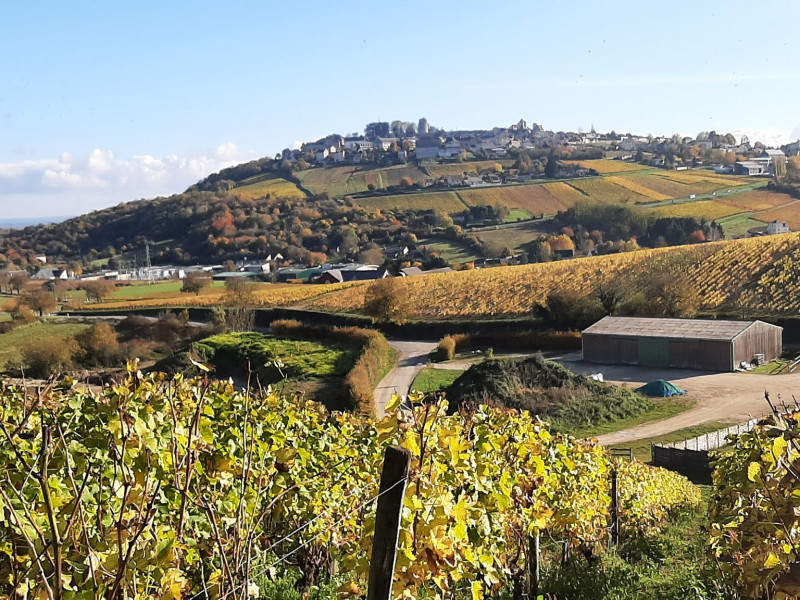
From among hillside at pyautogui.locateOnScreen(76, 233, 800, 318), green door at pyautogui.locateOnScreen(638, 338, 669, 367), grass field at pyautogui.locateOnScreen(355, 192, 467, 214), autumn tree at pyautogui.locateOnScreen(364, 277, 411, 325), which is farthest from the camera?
grass field at pyautogui.locateOnScreen(355, 192, 467, 214)

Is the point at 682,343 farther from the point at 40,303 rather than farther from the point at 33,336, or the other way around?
the point at 40,303

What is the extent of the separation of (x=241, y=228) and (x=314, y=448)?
109m

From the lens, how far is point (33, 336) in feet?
173

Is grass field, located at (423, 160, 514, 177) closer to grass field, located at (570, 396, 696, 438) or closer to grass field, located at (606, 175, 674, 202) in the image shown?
grass field, located at (606, 175, 674, 202)

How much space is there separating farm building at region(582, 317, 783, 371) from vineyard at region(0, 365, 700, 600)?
2628cm

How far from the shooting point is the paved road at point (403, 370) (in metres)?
32.4

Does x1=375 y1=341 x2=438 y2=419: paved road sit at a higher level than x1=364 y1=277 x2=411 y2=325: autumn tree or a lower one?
lower

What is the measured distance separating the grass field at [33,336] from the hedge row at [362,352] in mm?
13392

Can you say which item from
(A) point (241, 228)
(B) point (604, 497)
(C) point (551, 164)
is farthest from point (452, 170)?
(B) point (604, 497)

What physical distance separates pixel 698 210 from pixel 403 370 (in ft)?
227

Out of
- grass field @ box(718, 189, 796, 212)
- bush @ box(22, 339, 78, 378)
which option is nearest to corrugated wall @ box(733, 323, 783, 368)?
bush @ box(22, 339, 78, 378)

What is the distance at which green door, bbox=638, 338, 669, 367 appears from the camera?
35.8 metres

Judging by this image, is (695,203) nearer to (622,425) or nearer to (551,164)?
(551,164)

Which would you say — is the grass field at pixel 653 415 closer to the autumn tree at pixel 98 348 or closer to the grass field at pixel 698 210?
the autumn tree at pixel 98 348
